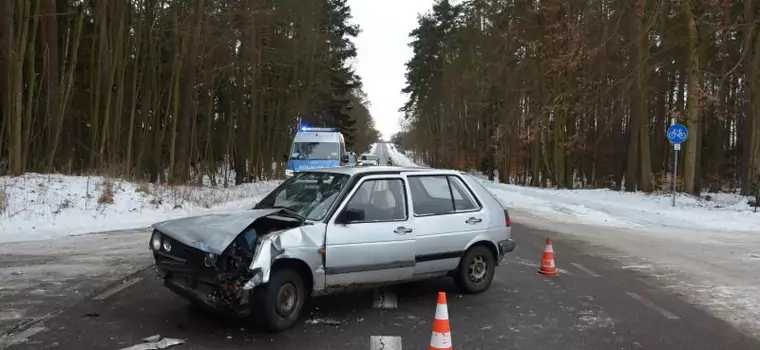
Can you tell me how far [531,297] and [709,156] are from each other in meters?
37.9

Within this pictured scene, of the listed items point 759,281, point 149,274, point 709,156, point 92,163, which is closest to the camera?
point 149,274

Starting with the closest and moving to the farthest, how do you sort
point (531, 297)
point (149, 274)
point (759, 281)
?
1. point (531, 297)
2. point (149, 274)
3. point (759, 281)

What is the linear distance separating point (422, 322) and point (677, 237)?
10139 mm

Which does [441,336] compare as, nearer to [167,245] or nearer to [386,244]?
[386,244]

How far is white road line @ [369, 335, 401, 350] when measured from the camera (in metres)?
5.24

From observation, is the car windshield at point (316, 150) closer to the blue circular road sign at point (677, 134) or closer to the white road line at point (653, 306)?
the blue circular road sign at point (677, 134)

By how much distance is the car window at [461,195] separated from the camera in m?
7.38

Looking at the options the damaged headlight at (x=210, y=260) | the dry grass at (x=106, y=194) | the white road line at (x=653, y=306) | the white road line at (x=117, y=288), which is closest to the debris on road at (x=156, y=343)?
the damaged headlight at (x=210, y=260)

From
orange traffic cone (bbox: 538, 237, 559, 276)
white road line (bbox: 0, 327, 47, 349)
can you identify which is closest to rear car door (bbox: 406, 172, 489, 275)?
orange traffic cone (bbox: 538, 237, 559, 276)

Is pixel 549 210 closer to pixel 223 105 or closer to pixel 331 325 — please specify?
pixel 331 325

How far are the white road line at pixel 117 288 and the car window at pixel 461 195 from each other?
414 cm

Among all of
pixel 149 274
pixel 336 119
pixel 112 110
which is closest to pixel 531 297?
pixel 149 274

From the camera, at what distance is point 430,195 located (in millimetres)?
7152

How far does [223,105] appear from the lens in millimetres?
36938
